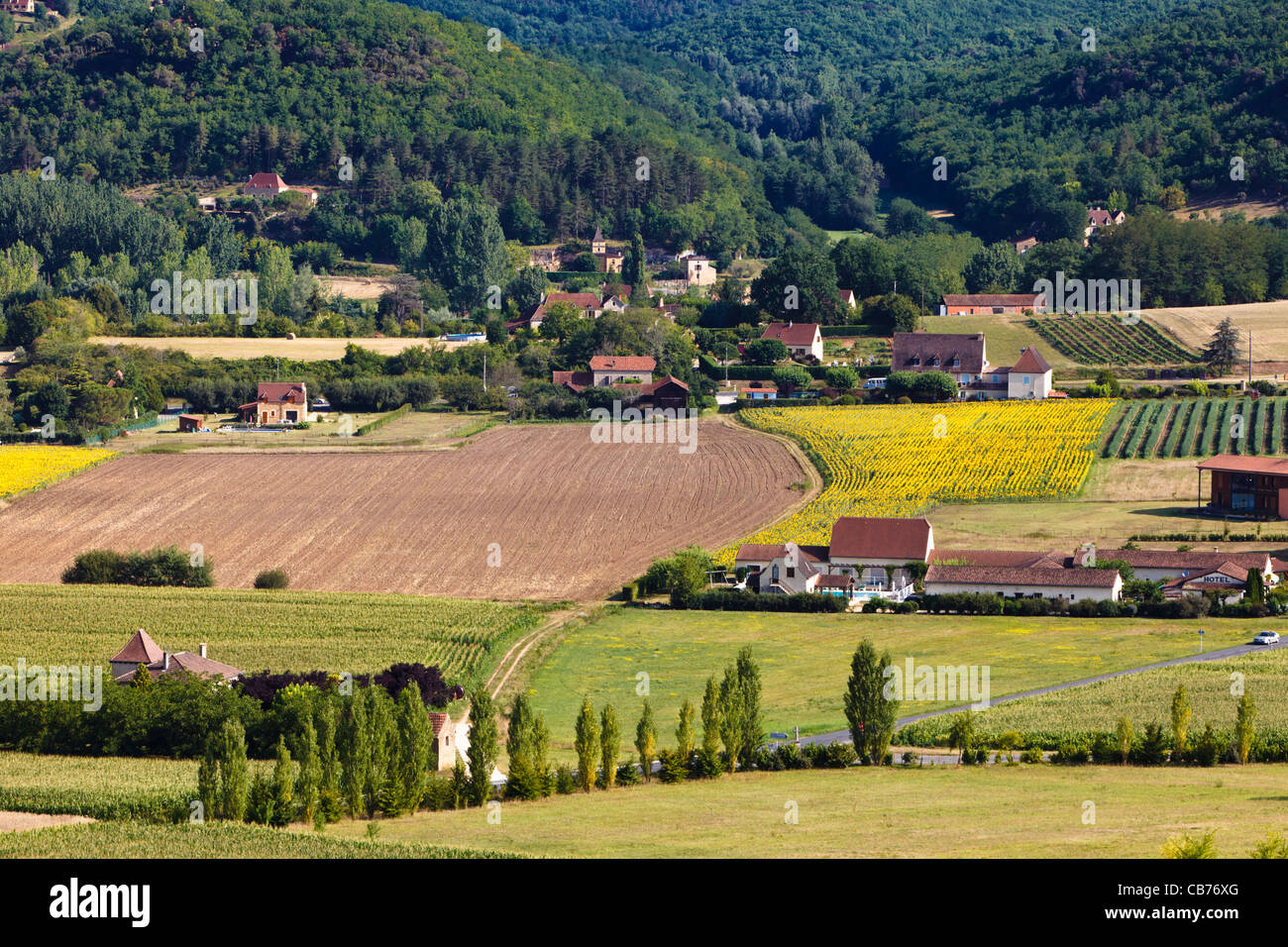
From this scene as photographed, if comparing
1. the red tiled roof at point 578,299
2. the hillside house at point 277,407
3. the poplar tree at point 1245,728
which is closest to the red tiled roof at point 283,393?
the hillside house at point 277,407

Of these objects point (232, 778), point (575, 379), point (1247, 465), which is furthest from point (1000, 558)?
point (575, 379)

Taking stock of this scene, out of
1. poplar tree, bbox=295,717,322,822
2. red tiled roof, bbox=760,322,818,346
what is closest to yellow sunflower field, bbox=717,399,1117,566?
red tiled roof, bbox=760,322,818,346

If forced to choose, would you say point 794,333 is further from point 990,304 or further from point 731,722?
point 731,722

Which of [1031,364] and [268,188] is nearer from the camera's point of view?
[1031,364]

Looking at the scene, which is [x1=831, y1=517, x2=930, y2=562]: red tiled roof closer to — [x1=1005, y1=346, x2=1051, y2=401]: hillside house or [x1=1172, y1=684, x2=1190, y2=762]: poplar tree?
[x1=1172, y1=684, x2=1190, y2=762]: poplar tree

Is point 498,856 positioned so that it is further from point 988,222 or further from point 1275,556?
point 988,222
